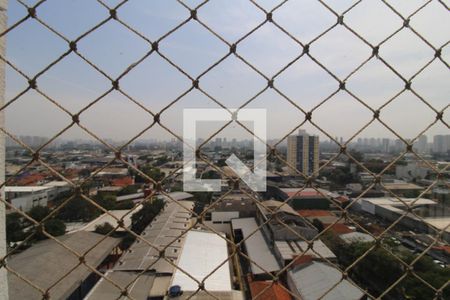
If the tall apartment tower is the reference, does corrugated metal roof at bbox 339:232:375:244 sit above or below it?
below

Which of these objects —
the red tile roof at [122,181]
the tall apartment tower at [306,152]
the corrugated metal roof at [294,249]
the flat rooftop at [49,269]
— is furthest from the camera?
the red tile roof at [122,181]

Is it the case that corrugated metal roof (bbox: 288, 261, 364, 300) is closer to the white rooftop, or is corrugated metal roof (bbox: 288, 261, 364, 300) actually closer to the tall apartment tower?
the white rooftop

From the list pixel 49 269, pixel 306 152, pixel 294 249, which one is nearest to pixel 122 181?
pixel 306 152

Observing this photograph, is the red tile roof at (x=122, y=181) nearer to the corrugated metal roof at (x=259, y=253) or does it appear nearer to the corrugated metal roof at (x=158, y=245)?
the corrugated metal roof at (x=158, y=245)

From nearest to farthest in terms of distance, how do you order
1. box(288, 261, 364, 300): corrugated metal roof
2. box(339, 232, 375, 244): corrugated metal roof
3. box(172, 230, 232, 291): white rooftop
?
1. box(288, 261, 364, 300): corrugated metal roof
2. box(172, 230, 232, 291): white rooftop
3. box(339, 232, 375, 244): corrugated metal roof

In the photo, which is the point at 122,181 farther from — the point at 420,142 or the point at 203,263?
the point at 420,142

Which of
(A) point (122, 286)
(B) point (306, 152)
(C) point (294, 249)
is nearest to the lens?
(A) point (122, 286)

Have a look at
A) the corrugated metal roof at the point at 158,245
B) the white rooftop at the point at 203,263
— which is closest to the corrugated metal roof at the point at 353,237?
the white rooftop at the point at 203,263

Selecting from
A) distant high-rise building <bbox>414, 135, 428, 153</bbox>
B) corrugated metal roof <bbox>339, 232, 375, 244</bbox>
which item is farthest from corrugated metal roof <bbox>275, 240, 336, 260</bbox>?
distant high-rise building <bbox>414, 135, 428, 153</bbox>

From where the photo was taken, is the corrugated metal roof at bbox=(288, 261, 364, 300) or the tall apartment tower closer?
the corrugated metal roof at bbox=(288, 261, 364, 300)
